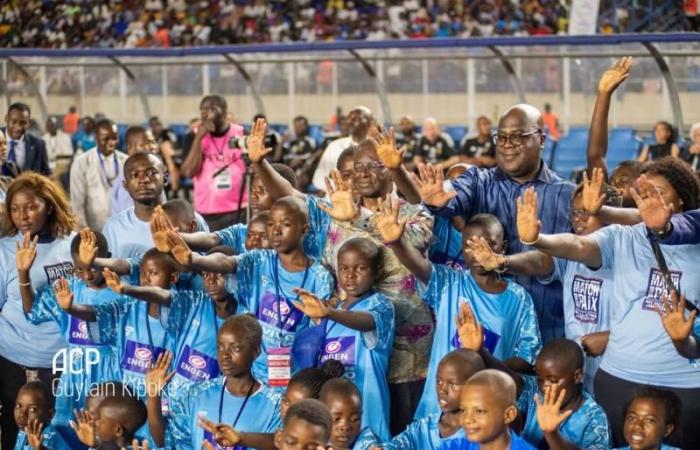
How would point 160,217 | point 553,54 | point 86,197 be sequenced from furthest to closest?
point 553,54
point 86,197
point 160,217

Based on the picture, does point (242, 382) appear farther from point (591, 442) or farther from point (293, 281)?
point (591, 442)

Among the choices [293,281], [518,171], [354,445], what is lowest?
[354,445]

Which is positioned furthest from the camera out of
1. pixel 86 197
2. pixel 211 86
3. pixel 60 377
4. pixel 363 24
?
pixel 363 24

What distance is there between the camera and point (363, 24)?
1054 inches

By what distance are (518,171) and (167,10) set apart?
22817 mm

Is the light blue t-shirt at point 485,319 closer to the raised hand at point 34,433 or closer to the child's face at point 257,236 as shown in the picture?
the child's face at point 257,236

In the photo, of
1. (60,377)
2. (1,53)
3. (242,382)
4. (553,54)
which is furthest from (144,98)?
(242,382)

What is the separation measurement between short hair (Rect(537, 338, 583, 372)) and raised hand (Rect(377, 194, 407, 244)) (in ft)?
2.65

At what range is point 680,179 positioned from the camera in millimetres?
5602

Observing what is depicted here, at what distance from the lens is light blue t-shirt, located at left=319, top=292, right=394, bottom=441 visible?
19.6 feet

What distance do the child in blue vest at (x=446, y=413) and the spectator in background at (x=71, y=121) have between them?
11429 mm

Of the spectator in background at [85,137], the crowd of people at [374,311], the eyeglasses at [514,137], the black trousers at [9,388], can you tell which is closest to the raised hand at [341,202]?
the crowd of people at [374,311]

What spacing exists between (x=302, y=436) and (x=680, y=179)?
1978mm

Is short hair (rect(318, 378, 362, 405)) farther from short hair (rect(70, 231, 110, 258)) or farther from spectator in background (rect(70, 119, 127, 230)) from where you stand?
spectator in background (rect(70, 119, 127, 230))
